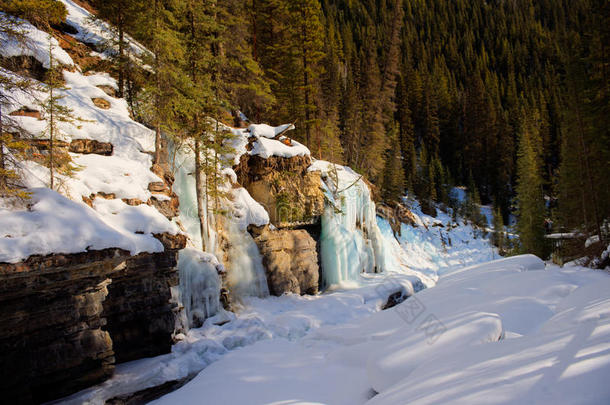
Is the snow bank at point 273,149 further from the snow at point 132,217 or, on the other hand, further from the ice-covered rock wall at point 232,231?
the snow at point 132,217

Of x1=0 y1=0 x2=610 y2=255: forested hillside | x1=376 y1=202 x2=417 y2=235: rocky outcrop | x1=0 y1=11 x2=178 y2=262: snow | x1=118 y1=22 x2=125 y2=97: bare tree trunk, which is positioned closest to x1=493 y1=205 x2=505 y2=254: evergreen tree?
x1=0 y1=0 x2=610 y2=255: forested hillside

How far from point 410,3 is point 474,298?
98.6 meters

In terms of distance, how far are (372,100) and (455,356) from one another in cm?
1952

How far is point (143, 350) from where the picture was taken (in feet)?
23.7

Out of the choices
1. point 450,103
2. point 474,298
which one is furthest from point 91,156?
point 450,103

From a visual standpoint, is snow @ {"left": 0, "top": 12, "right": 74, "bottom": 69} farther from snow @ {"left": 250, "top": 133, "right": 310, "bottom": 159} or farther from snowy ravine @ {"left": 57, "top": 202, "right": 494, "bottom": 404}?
snowy ravine @ {"left": 57, "top": 202, "right": 494, "bottom": 404}

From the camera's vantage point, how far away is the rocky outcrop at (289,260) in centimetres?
1192

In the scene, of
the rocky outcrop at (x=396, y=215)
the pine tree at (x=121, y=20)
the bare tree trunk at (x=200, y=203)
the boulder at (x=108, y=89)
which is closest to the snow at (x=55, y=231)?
the bare tree trunk at (x=200, y=203)

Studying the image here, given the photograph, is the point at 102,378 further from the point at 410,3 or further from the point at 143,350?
the point at 410,3

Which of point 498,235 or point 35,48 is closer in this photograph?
point 35,48

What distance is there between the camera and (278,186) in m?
13.5

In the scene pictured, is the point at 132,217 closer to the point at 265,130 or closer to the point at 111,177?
the point at 111,177

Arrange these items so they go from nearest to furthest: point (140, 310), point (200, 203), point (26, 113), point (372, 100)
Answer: point (140, 310)
point (26, 113)
point (200, 203)
point (372, 100)

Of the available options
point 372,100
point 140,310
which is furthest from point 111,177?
point 372,100
